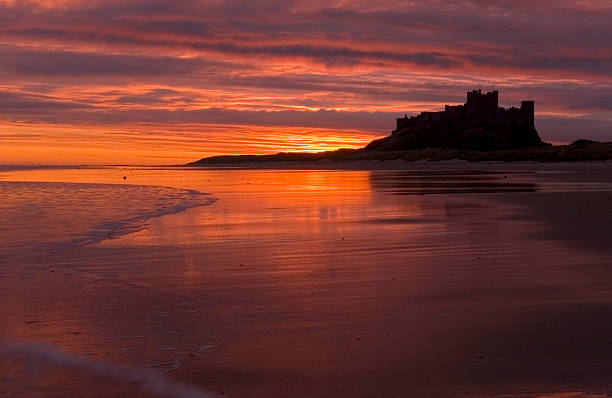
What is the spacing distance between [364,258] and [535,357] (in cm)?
638

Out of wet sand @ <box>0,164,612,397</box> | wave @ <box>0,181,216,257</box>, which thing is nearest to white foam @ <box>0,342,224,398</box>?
wet sand @ <box>0,164,612,397</box>

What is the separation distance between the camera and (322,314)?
8.47 meters

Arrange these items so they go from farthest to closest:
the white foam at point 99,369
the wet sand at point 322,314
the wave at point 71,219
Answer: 1. the wave at point 71,219
2. the wet sand at point 322,314
3. the white foam at point 99,369

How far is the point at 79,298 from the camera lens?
31.2ft

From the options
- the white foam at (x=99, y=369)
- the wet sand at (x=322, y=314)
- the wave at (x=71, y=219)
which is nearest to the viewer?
the white foam at (x=99, y=369)

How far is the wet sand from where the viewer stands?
6172 mm

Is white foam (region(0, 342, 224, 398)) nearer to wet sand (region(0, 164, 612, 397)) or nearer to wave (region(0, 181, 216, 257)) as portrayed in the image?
wet sand (region(0, 164, 612, 397))

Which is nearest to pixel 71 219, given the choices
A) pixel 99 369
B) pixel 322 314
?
pixel 322 314

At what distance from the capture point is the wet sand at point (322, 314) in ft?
20.2

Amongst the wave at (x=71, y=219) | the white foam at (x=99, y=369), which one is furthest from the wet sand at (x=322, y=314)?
the wave at (x=71, y=219)

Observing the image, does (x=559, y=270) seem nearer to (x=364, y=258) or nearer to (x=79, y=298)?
(x=364, y=258)

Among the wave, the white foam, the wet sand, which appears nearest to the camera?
the white foam

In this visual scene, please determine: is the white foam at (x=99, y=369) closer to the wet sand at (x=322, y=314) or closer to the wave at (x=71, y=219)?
the wet sand at (x=322, y=314)

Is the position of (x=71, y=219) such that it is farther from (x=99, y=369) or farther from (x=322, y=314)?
(x=99, y=369)
